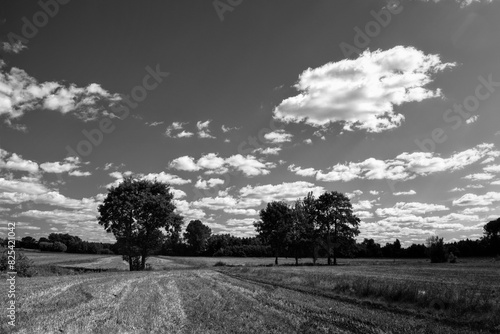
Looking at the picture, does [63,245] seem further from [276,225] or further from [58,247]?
[276,225]

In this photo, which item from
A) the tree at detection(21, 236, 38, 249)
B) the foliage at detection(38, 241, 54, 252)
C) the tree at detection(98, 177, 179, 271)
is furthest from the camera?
the tree at detection(21, 236, 38, 249)

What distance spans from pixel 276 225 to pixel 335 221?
13.4 m

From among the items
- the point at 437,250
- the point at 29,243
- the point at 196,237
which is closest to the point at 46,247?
the point at 29,243

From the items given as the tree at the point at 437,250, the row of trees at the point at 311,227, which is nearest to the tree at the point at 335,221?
the row of trees at the point at 311,227

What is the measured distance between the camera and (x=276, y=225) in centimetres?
8356

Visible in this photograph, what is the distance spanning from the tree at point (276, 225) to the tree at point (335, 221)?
761 cm

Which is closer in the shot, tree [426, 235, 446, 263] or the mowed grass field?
the mowed grass field

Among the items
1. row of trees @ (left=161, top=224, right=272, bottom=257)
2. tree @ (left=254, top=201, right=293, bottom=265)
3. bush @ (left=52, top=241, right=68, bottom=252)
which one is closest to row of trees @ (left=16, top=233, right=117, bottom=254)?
bush @ (left=52, top=241, right=68, bottom=252)

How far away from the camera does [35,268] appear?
1870 inches

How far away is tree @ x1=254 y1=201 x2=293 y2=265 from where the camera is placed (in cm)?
8175

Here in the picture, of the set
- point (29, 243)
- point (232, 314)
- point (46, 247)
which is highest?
point (29, 243)

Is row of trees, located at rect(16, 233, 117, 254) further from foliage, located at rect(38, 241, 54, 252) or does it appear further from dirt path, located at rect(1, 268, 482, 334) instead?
dirt path, located at rect(1, 268, 482, 334)

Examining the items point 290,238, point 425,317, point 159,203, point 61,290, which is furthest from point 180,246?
point 425,317

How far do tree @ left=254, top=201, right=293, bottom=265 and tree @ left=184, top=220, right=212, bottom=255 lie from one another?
6928cm
